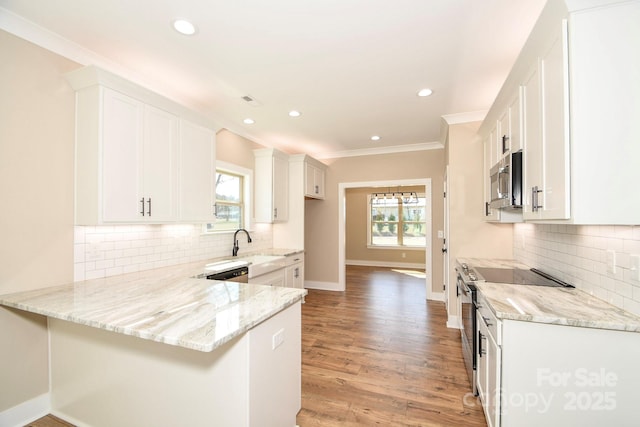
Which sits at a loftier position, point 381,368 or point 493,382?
point 493,382

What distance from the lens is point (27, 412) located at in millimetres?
1940

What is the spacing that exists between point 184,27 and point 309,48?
89 centimetres

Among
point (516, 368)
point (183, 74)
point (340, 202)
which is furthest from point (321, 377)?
point (340, 202)

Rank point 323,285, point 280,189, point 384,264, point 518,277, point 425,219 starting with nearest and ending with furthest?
point 518,277, point 280,189, point 425,219, point 323,285, point 384,264

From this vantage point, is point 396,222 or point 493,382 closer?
point 493,382

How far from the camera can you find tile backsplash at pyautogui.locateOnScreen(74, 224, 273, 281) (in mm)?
2334

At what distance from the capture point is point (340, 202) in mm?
5715

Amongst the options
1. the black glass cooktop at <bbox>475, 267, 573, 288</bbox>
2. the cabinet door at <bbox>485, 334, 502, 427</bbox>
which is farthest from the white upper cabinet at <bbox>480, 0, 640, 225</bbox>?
the black glass cooktop at <bbox>475, 267, 573, 288</bbox>

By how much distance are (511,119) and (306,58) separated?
5.65 ft

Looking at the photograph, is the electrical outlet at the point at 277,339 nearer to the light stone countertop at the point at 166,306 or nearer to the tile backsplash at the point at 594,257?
the light stone countertop at the point at 166,306

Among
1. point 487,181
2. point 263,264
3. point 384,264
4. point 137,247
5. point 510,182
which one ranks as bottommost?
point 384,264

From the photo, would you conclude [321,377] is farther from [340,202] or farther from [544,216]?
[340,202]

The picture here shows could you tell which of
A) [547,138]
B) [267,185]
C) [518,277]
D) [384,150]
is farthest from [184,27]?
[384,150]

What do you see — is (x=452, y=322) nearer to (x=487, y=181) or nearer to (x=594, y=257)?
Answer: (x=487, y=181)
